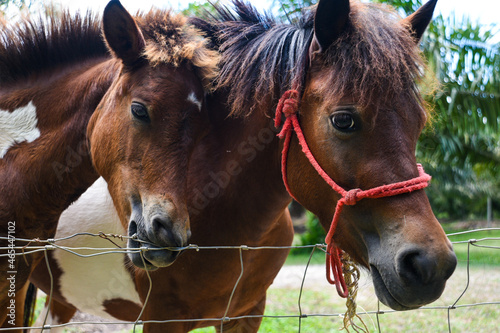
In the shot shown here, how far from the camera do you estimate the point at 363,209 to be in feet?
5.17

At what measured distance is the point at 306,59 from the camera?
73.1 inches

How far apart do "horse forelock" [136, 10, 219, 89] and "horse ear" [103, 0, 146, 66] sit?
0.06 metres

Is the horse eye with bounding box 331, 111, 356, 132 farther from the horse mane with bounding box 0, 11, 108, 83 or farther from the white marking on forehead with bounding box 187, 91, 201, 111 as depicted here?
the horse mane with bounding box 0, 11, 108, 83

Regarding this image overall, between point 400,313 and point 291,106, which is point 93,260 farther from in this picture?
point 400,313

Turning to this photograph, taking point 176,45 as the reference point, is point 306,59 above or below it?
below

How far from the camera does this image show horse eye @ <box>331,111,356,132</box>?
5.24 ft

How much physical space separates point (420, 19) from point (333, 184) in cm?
93

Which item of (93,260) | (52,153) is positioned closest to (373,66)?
(52,153)

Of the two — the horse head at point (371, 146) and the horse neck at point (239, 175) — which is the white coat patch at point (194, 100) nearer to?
the horse neck at point (239, 175)

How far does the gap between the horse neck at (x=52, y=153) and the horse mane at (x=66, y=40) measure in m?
0.14

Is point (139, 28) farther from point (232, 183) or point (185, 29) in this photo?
point (232, 183)

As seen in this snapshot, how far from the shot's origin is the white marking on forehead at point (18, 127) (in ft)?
7.23

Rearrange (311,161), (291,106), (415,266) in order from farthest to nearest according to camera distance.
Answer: (291,106) < (311,161) < (415,266)

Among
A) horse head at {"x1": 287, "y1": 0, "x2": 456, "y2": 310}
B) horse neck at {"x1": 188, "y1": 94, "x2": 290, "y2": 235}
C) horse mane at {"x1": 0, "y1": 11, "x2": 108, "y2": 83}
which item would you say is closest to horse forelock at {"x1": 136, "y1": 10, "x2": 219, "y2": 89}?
horse neck at {"x1": 188, "y1": 94, "x2": 290, "y2": 235}
